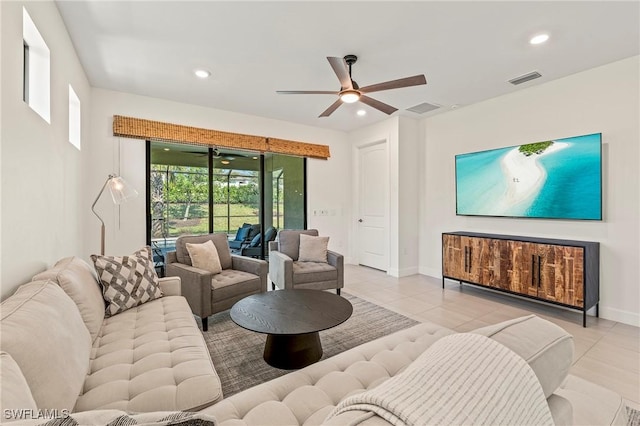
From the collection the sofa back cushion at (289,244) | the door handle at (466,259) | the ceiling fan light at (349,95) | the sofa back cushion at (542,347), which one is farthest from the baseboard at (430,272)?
the sofa back cushion at (542,347)

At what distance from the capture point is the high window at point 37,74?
199 centimetres

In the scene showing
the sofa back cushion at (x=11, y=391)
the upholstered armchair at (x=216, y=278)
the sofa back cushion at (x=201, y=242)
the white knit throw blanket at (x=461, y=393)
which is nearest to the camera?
the white knit throw blanket at (x=461, y=393)

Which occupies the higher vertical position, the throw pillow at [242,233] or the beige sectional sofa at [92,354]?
the throw pillow at [242,233]

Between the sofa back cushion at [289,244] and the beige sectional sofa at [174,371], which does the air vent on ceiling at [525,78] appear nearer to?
the beige sectional sofa at [174,371]

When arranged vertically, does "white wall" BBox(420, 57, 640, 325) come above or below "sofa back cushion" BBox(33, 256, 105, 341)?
above

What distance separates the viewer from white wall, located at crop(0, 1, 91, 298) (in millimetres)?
1491

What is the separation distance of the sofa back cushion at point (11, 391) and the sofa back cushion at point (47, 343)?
12 centimetres

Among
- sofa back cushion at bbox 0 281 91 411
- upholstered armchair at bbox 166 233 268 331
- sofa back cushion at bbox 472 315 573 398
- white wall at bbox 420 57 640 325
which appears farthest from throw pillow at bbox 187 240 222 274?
white wall at bbox 420 57 640 325

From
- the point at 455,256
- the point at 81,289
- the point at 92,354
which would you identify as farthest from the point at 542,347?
the point at 455,256

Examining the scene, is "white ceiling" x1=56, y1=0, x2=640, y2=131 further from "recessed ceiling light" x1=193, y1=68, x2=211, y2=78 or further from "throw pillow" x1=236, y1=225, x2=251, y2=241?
"throw pillow" x1=236, y1=225, x2=251, y2=241

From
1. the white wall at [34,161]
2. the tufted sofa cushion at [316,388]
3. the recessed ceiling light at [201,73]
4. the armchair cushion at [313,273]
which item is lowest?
the armchair cushion at [313,273]

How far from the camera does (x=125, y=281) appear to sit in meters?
2.15

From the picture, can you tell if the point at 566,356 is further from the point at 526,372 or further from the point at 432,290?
the point at 432,290

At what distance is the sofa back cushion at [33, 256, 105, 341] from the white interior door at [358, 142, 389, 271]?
424cm
